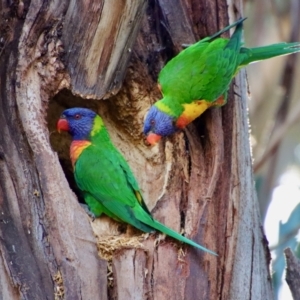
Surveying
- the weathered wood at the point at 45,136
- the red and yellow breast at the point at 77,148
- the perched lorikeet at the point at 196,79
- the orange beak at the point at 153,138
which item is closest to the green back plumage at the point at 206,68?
the perched lorikeet at the point at 196,79

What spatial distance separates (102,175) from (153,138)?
1.25ft

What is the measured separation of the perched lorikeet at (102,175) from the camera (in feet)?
10.4

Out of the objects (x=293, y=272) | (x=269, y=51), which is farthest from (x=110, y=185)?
(x=269, y=51)

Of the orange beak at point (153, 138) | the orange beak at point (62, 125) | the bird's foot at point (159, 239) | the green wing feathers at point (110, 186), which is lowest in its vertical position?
the bird's foot at point (159, 239)

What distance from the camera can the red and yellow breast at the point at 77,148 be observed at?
3631 millimetres

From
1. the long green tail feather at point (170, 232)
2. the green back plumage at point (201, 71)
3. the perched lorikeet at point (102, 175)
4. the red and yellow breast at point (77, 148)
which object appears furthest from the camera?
the red and yellow breast at point (77, 148)

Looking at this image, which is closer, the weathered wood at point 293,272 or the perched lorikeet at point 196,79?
the weathered wood at point 293,272

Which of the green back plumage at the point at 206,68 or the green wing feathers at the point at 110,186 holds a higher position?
the green back plumage at the point at 206,68

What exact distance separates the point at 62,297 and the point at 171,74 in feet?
4.68

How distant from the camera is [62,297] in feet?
8.72

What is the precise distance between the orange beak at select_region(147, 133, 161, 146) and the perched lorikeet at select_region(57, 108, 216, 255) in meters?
0.19

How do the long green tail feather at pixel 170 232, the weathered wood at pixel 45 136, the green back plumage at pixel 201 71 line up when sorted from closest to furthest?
the weathered wood at pixel 45 136 → the long green tail feather at pixel 170 232 → the green back plumage at pixel 201 71

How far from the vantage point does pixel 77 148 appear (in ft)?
12.1

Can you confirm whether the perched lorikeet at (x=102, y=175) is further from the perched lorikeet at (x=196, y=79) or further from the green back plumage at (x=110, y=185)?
the perched lorikeet at (x=196, y=79)
